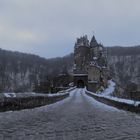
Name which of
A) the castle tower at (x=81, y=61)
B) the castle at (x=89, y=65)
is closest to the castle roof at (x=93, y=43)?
the castle at (x=89, y=65)

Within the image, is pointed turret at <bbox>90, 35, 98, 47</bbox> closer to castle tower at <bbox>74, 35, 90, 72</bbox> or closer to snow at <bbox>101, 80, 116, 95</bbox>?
castle tower at <bbox>74, 35, 90, 72</bbox>

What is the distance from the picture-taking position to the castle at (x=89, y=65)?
131 m

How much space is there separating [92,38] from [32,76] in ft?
150

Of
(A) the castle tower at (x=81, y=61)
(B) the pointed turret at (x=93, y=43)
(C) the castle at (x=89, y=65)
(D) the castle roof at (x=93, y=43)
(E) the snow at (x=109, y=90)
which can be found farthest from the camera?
(B) the pointed turret at (x=93, y=43)


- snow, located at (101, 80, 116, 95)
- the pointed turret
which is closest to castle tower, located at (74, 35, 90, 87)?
the pointed turret

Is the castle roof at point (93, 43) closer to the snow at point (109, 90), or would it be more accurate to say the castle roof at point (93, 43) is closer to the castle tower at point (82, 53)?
the castle tower at point (82, 53)

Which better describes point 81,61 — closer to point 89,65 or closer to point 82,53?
point 82,53

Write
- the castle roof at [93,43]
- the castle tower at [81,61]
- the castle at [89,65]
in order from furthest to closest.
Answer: the castle roof at [93,43] → the castle tower at [81,61] → the castle at [89,65]

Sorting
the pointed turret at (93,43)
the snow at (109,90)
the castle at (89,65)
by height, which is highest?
the pointed turret at (93,43)

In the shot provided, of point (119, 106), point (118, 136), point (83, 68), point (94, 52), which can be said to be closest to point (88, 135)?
point (118, 136)

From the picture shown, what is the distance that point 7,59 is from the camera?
651ft

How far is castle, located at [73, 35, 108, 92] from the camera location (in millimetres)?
131250

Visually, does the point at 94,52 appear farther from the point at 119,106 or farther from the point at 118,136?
the point at 118,136

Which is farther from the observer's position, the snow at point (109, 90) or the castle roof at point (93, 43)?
the castle roof at point (93, 43)
